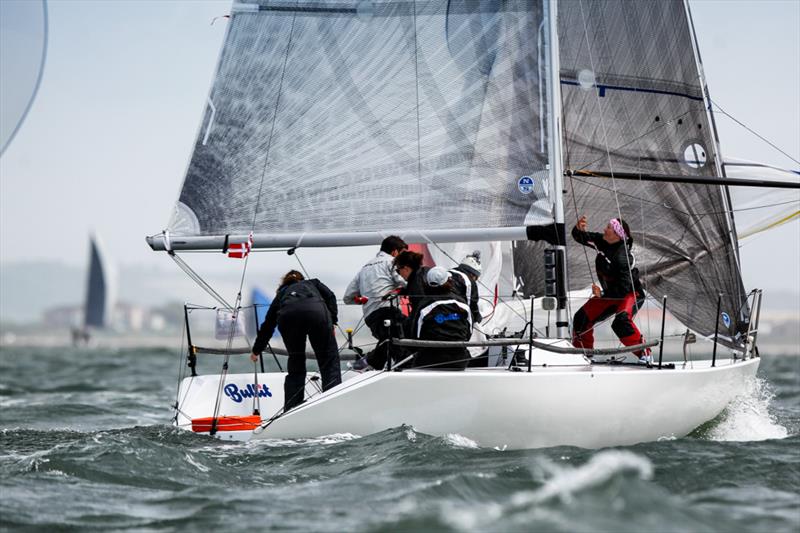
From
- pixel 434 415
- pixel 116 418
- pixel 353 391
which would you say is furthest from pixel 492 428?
pixel 116 418

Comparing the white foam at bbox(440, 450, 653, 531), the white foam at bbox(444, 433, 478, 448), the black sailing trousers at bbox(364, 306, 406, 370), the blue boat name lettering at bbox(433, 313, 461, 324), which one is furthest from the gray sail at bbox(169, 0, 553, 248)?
the white foam at bbox(440, 450, 653, 531)

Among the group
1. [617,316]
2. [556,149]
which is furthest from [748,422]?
[556,149]

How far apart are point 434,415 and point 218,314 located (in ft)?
7.14

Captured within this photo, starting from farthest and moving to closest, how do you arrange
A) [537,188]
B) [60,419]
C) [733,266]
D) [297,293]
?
[60,419] < [733,266] < [537,188] < [297,293]

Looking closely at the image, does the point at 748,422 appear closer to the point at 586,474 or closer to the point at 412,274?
the point at 412,274

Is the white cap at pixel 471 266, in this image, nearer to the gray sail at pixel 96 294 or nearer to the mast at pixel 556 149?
the mast at pixel 556 149

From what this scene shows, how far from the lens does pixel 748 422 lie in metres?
7.77

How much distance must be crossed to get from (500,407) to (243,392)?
103 inches

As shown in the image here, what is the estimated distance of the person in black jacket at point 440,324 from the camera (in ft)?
22.4

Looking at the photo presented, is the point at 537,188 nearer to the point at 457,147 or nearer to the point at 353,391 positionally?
the point at 457,147

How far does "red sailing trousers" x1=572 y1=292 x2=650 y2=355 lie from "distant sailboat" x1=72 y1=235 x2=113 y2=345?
60.6 m

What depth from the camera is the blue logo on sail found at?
7.79 metres

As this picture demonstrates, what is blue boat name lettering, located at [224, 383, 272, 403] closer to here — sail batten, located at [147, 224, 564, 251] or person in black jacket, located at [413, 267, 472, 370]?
sail batten, located at [147, 224, 564, 251]

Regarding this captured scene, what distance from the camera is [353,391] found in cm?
650
